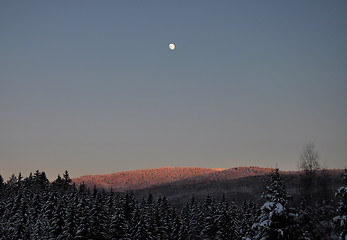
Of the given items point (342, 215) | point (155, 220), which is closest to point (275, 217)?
point (342, 215)

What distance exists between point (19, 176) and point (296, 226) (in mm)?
109721

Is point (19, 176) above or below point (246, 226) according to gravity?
above

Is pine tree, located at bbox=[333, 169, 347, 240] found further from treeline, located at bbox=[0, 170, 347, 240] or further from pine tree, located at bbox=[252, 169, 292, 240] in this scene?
pine tree, located at bbox=[252, 169, 292, 240]

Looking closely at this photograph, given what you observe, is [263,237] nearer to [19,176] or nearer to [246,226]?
[246,226]

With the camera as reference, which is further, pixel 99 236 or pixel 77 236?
pixel 99 236

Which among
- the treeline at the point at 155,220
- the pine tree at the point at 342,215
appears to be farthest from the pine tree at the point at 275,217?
the pine tree at the point at 342,215

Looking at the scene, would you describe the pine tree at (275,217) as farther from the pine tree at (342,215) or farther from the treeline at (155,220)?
the pine tree at (342,215)

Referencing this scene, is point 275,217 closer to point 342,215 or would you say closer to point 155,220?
point 342,215

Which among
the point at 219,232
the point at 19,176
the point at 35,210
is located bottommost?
the point at 219,232

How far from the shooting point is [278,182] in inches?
834

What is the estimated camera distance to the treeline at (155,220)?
800 inches

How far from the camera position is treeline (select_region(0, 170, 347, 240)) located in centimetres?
2033

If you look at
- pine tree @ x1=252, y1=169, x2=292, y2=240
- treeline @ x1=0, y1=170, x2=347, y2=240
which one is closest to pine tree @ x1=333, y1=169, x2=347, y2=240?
treeline @ x1=0, y1=170, x2=347, y2=240

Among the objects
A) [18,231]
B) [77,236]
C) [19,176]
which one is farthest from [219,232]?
[19,176]
